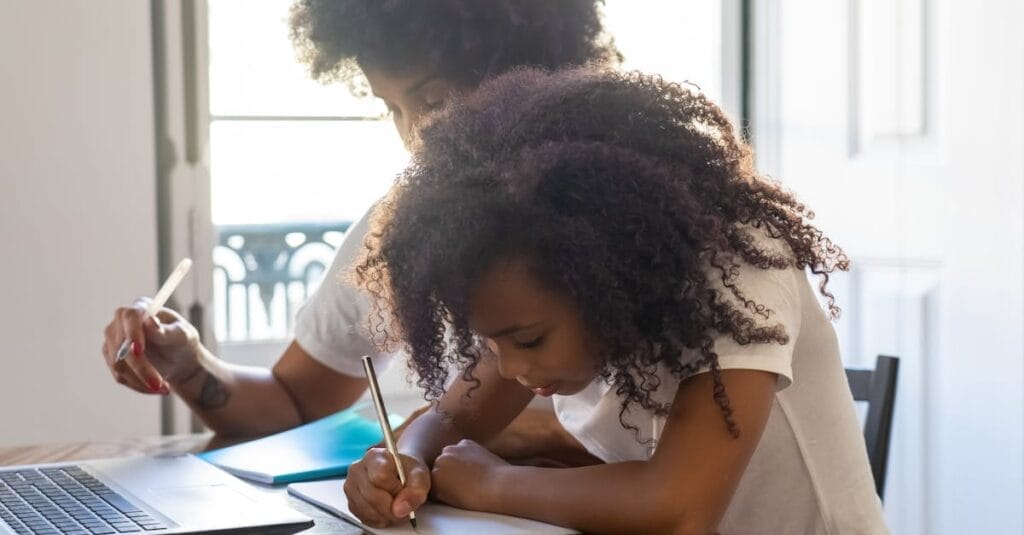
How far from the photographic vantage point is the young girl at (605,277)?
977 mm

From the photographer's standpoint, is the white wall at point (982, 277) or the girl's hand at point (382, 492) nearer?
the girl's hand at point (382, 492)

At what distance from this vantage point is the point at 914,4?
86.0 inches

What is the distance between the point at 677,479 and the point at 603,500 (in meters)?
0.06

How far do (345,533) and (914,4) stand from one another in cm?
153

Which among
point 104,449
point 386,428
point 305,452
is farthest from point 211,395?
point 386,428

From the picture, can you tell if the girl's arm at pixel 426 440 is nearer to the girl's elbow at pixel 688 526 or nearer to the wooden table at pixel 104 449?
the girl's elbow at pixel 688 526

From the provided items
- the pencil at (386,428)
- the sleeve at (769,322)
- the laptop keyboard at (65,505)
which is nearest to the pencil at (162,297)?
the laptop keyboard at (65,505)

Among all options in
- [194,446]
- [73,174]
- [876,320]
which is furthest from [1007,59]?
[73,174]

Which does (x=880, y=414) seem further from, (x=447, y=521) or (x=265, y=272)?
(x=265, y=272)

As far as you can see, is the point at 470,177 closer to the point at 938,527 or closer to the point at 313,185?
the point at 938,527

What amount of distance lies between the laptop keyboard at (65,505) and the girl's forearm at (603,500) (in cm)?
27

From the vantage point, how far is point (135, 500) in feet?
3.59

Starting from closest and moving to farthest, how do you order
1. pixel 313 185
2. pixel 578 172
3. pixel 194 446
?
pixel 578 172 < pixel 194 446 < pixel 313 185

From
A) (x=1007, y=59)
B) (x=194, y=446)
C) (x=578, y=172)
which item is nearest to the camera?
(x=578, y=172)
